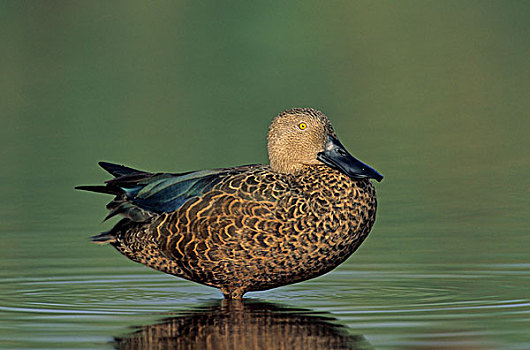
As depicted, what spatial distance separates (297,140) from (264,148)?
30.7 feet

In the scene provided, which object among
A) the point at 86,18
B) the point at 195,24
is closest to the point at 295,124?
the point at 195,24

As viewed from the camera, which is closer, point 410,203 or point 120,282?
point 120,282

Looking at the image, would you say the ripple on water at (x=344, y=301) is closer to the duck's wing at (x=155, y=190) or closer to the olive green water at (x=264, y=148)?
the olive green water at (x=264, y=148)

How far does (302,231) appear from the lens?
27.0 feet

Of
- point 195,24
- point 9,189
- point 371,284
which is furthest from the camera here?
point 195,24

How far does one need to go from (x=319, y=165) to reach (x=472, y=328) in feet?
6.11

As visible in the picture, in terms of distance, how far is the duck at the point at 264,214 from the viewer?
8.28 meters

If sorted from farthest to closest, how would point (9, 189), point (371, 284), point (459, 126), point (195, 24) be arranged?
point (195, 24)
point (459, 126)
point (9, 189)
point (371, 284)

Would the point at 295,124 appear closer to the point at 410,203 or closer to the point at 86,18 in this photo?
the point at 410,203

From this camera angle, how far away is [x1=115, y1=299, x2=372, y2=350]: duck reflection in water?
23.0 feet

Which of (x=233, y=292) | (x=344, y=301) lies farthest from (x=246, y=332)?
(x=233, y=292)

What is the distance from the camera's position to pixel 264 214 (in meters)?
8.28

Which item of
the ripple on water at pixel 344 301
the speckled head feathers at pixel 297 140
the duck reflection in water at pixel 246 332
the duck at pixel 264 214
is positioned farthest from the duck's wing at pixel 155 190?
the duck reflection in water at pixel 246 332

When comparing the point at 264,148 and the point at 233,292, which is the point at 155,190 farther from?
the point at 264,148
